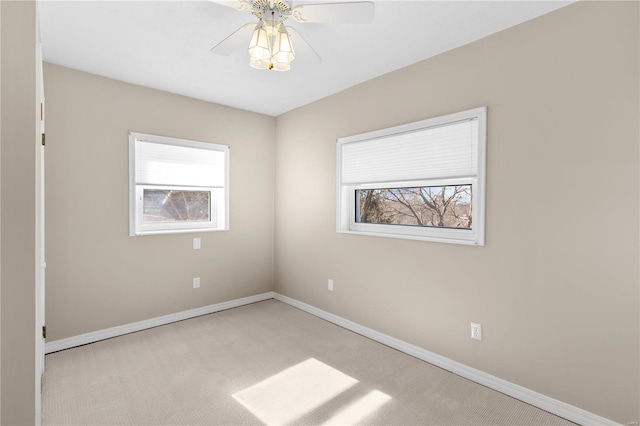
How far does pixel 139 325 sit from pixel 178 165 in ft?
5.69

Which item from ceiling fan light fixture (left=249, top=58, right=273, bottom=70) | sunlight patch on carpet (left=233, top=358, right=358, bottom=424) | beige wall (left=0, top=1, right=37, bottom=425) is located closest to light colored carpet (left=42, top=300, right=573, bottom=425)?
sunlight patch on carpet (left=233, top=358, right=358, bottom=424)

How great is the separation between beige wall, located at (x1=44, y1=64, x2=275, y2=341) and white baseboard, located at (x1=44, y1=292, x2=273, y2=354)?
52 millimetres

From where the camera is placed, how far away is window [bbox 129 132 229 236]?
3.34m

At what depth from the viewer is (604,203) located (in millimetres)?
1886

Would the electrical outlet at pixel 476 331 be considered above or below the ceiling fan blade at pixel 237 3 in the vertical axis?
below

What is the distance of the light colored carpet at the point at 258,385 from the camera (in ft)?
6.63

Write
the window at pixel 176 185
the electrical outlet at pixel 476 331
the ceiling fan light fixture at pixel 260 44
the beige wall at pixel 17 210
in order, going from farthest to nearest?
the window at pixel 176 185 → the electrical outlet at pixel 476 331 → the ceiling fan light fixture at pixel 260 44 → the beige wall at pixel 17 210

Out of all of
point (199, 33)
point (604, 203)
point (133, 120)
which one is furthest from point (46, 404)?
point (604, 203)

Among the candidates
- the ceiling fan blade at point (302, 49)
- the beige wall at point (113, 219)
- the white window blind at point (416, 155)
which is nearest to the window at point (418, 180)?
the white window blind at point (416, 155)

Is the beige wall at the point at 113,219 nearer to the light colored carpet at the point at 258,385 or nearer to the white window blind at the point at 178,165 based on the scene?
the white window blind at the point at 178,165

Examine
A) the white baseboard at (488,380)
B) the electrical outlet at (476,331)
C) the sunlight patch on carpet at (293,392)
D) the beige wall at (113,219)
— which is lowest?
the sunlight patch on carpet at (293,392)

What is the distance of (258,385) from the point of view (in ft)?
7.76

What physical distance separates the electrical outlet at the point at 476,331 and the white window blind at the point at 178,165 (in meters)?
3.06

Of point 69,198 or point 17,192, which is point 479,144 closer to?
point 17,192
